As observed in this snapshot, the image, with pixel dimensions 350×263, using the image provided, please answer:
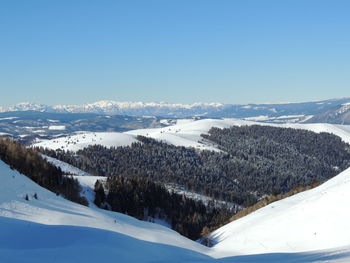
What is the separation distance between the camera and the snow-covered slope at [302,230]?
93.7ft

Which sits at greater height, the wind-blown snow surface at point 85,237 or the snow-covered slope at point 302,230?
the wind-blown snow surface at point 85,237

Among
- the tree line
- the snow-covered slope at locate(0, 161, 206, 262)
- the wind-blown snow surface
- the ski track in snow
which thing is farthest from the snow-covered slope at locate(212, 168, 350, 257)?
the tree line

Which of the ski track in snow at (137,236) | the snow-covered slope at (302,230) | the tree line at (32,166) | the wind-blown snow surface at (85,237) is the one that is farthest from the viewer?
the tree line at (32,166)

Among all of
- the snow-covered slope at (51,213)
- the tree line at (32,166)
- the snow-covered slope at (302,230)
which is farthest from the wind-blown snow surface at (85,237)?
the tree line at (32,166)

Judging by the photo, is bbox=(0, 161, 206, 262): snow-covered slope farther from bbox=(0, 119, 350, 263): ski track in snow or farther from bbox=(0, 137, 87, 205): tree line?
bbox=(0, 137, 87, 205): tree line

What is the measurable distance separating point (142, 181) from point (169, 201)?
9.27m

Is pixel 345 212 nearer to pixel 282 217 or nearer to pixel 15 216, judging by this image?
pixel 282 217

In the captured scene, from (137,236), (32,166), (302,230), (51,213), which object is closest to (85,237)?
(137,236)

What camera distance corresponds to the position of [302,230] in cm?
3125

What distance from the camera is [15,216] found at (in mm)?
24969

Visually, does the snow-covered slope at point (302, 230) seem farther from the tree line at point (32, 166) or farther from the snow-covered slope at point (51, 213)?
the tree line at point (32, 166)

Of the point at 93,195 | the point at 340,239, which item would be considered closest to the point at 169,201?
the point at 93,195

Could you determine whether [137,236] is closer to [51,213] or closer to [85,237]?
[51,213]

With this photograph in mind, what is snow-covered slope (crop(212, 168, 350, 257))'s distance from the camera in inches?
1124
